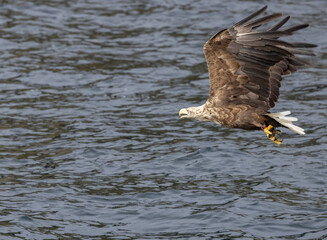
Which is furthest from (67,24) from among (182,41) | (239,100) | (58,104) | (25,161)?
(239,100)

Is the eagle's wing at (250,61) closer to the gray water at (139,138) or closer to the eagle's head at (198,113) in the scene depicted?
the eagle's head at (198,113)

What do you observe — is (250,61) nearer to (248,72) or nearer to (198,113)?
(248,72)

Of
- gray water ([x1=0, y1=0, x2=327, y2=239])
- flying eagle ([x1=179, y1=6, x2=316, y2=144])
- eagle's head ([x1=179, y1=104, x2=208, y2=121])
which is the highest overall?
flying eagle ([x1=179, y1=6, x2=316, y2=144])

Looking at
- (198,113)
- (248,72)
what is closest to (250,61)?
(248,72)

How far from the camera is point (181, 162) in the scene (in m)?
11.3

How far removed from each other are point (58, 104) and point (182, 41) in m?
4.15

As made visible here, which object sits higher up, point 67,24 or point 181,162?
point 67,24

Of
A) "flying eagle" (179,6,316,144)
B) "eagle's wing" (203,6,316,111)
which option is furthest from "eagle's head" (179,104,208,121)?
"eagle's wing" (203,6,316,111)

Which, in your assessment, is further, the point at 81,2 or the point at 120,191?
the point at 81,2

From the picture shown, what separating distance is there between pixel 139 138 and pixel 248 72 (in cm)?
365

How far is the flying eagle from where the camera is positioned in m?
8.45

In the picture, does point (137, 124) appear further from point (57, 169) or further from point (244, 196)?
point (244, 196)

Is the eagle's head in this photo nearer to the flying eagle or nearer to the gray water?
the flying eagle

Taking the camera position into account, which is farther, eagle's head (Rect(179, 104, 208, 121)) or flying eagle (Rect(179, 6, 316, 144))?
eagle's head (Rect(179, 104, 208, 121))
